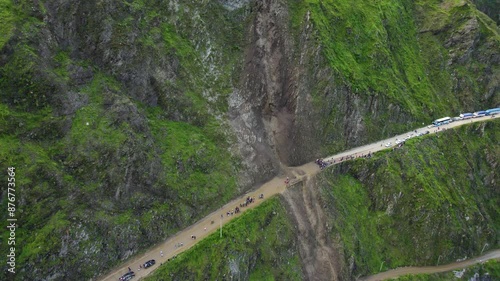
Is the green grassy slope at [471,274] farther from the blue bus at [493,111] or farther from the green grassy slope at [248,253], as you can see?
the blue bus at [493,111]

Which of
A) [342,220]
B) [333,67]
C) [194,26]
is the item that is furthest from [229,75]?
[342,220]

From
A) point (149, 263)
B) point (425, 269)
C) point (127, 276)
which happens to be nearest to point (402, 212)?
point (425, 269)

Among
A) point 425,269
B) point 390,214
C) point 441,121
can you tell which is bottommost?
point 425,269

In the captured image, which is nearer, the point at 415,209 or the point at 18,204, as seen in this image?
the point at 18,204

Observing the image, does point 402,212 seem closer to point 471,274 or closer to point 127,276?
point 471,274

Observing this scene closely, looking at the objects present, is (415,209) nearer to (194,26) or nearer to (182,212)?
(182,212)

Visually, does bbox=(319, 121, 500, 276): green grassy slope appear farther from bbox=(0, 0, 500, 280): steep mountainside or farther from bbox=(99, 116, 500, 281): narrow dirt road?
bbox=(0, 0, 500, 280): steep mountainside
